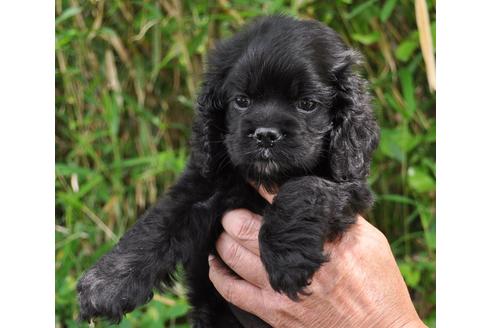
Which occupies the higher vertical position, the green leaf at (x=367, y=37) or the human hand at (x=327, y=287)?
the green leaf at (x=367, y=37)

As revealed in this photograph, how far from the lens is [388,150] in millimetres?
4105

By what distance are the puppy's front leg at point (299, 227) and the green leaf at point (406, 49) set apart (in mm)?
1957

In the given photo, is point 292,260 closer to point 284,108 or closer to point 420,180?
point 284,108

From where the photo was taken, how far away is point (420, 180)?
402 cm

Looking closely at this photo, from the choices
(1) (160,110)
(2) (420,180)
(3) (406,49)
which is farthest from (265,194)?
(1) (160,110)

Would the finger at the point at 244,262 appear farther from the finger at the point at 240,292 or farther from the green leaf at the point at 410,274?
the green leaf at the point at 410,274

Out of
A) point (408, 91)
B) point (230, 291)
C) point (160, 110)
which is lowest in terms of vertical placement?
point (230, 291)

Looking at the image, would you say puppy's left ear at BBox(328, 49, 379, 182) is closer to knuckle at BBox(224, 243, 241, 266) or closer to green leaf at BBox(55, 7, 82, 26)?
knuckle at BBox(224, 243, 241, 266)

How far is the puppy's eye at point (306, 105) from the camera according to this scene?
2379mm

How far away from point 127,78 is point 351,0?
5.48 feet

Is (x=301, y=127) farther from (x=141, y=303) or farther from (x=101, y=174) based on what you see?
(x=101, y=174)

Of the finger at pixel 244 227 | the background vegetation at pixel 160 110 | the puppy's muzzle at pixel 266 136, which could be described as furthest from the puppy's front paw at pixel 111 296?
the background vegetation at pixel 160 110

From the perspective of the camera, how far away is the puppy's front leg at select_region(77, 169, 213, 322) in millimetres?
2502

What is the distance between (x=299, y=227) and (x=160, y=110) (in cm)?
260
